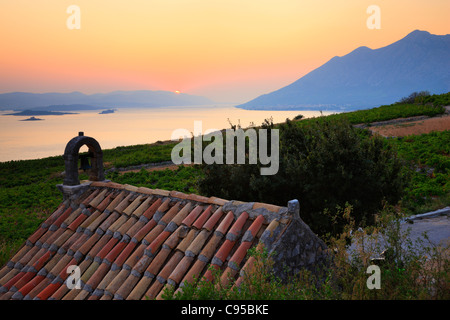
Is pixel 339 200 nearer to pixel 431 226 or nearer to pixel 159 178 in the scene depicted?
pixel 431 226

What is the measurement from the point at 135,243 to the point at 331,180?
745 centimetres

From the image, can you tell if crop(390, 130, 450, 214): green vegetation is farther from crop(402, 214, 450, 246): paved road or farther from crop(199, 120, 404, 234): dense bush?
crop(199, 120, 404, 234): dense bush

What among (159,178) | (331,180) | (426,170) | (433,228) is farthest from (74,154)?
(426,170)

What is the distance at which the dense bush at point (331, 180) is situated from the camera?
11625 mm

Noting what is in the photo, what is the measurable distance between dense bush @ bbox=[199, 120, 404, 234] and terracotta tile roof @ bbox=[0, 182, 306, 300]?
17.5ft

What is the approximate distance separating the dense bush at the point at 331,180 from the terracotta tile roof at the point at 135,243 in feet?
17.5

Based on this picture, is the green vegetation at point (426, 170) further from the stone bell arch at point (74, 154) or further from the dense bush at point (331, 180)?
the stone bell arch at point (74, 154)

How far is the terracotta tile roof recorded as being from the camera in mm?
5770

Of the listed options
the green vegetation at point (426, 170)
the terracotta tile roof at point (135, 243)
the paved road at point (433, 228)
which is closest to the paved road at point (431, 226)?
the paved road at point (433, 228)

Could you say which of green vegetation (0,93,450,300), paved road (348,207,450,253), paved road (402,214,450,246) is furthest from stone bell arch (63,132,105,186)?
Result: paved road (402,214,450,246)
